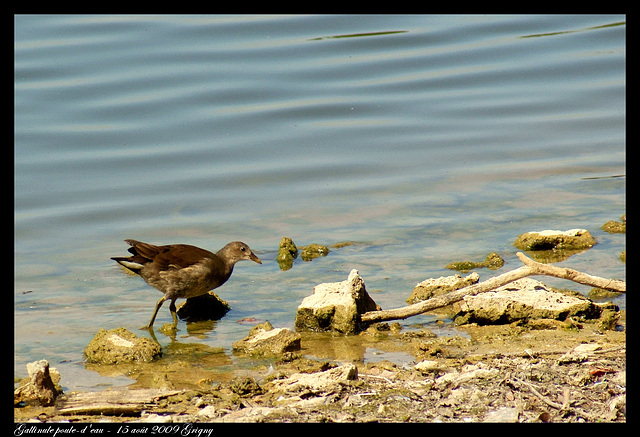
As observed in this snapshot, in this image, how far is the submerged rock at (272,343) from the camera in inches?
259

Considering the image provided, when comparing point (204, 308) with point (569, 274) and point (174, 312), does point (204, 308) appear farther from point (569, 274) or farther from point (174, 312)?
point (569, 274)

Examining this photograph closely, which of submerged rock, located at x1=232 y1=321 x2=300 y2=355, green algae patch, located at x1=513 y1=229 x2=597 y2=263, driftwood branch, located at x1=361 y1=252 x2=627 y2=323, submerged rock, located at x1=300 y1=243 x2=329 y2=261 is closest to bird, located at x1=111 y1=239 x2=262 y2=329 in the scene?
submerged rock, located at x1=300 y1=243 x2=329 y2=261

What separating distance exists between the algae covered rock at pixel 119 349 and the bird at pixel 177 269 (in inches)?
38.4

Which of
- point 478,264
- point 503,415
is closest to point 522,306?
point 478,264

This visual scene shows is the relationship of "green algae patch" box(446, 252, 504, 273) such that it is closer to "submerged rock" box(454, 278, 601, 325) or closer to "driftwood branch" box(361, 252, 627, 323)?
"submerged rock" box(454, 278, 601, 325)

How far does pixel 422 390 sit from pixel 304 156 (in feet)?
28.8

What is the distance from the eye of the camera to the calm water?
8844 millimetres

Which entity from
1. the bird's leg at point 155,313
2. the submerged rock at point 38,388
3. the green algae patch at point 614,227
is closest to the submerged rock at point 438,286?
the bird's leg at point 155,313

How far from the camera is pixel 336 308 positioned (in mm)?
7117

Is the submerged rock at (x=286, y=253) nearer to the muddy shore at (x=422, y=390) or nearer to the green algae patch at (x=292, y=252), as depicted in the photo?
the green algae patch at (x=292, y=252)

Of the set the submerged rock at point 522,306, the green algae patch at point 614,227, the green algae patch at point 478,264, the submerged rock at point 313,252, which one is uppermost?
the green algae patch at point 614,227

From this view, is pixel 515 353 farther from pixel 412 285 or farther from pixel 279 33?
pixel 279 33
